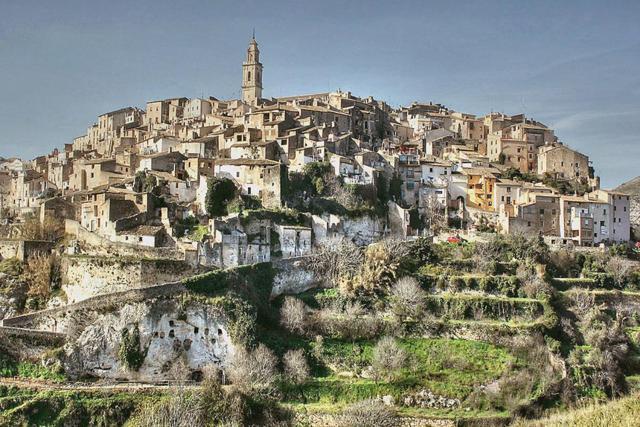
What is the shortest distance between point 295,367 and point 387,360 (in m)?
4.71

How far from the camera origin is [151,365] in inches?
1465

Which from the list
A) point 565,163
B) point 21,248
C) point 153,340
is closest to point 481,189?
point 565,163

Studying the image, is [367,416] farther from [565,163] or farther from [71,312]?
[565,163]

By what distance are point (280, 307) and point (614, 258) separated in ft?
79.1

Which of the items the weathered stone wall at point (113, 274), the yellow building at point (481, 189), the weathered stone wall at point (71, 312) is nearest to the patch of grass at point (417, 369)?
the weathered stone wall at point (71, 312)

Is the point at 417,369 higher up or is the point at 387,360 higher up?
the point at 387,360

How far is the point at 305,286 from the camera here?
4578cm

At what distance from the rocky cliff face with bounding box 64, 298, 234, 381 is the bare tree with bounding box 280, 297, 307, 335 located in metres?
4.16

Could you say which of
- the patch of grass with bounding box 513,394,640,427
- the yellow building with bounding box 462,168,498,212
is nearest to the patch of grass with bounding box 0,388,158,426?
the patch of grass with bounding box 513,394,640,427

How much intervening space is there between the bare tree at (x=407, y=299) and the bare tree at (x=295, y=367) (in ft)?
22.3

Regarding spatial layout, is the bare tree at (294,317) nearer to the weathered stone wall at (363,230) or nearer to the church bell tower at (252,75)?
the weathered stone wall at (363,230)

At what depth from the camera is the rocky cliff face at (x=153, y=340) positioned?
36375 millimetres

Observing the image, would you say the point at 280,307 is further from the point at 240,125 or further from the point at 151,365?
the point at 240,125

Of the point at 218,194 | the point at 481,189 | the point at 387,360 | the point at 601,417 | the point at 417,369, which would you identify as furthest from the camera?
the point at 481,189
